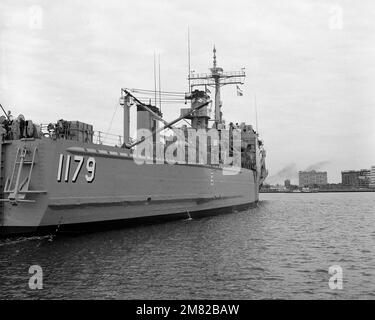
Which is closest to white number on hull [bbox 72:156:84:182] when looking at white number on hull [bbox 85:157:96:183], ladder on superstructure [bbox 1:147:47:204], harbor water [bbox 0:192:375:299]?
white number on hull [bbox 85:157:96:183]

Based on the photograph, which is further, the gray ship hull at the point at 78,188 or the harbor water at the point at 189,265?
the gray ship hull at the point at 78,188

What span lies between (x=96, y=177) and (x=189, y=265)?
7.46 m

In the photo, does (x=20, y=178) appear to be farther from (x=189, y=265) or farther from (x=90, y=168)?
(x=189, y=265)

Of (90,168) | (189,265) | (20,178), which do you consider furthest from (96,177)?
(189,265)

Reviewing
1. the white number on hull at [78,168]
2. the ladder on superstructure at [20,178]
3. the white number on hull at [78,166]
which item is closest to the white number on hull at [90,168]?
the white number on hull at [78,168]

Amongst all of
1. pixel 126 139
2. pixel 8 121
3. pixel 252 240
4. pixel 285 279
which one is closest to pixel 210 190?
pixel 126 139

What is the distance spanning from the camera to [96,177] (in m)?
16.4

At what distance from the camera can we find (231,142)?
3369cm

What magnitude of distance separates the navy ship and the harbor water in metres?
0.97

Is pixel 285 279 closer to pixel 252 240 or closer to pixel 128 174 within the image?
pixel 252 240

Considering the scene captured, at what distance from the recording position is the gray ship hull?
1431 cm

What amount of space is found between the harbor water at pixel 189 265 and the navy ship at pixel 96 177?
970 mm

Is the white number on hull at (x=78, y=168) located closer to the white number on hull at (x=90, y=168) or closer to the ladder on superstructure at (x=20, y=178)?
the white number on hull at (x=90, y=168)

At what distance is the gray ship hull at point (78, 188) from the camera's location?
563 inches
